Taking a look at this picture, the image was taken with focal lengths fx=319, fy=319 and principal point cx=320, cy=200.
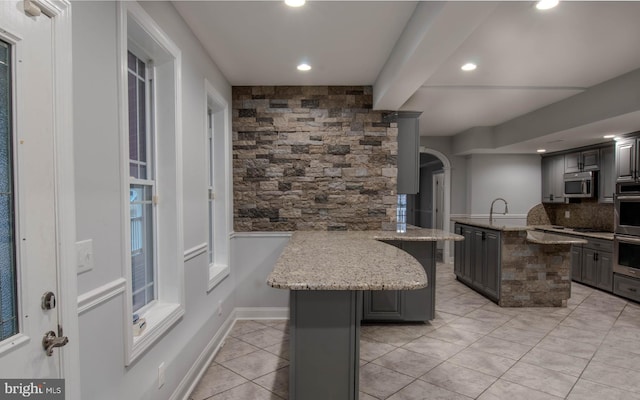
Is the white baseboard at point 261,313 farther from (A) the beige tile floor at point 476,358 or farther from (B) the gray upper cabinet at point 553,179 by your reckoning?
(B) the gray upper cabinet at point 553,179

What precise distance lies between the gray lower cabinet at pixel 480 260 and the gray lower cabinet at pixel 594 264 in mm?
1800

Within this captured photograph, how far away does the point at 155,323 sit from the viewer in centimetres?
179

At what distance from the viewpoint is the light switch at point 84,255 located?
3.92ft

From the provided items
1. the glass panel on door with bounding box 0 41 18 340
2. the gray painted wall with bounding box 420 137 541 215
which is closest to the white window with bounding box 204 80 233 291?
the glass panel on door with bounding box 0 41 18 340

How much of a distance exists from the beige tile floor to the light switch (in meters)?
1.42

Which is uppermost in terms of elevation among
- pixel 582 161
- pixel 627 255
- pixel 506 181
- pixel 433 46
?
pixel 433 46

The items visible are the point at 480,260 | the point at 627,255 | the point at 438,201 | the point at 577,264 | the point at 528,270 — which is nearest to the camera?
the point at 528,270

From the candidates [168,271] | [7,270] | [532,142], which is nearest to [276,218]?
[168,271]

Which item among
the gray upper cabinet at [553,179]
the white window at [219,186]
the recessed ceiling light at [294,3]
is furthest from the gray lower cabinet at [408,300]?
the gray upper cabinet at [553,179]

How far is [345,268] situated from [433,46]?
1.53 m

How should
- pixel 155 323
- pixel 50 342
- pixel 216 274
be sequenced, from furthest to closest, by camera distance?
1. pixel 216 274
2. pixel 155 323
3. pixel 50 342

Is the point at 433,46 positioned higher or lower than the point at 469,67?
lower

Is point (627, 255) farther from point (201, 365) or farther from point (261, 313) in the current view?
point (201, 365)

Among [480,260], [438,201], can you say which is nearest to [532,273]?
[480,260]
